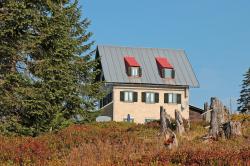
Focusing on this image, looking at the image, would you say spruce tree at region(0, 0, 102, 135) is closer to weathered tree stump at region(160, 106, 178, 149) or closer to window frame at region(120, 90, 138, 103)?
weathered tree stump at region(160, 106, 178, 149)

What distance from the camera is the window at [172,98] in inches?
2343

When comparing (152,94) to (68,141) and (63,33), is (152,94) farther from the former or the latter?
(68,141)

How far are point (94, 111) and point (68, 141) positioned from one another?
16.4 metres

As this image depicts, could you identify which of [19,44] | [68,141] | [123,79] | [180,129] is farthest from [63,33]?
[123,79]

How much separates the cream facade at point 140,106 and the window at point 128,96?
0.34 meters

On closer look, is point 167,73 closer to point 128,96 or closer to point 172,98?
point 172,98

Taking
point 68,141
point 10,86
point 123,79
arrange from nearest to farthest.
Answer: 1. point 68,141
2. point 10,86
3. point 123,79

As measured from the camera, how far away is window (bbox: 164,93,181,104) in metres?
59.5

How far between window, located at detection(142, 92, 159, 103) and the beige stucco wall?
0.36 metres

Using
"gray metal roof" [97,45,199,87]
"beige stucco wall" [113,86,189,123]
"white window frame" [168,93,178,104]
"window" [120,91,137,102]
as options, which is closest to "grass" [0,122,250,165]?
"beige stucco wall" [113,86,189,123]

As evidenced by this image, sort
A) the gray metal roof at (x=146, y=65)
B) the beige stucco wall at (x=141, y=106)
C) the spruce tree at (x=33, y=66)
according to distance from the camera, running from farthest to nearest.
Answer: the gray metal roof at (x=146, y=65) → the beige stucco wall at (x=141, y=106) → the spruce tree at (x=33, y=66)

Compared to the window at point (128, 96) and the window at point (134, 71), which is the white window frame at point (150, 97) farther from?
the window at point (134, 71)

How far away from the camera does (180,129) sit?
22.4 m

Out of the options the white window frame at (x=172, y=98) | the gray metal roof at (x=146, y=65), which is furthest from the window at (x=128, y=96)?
the white window frame at (x=172, y=98)
